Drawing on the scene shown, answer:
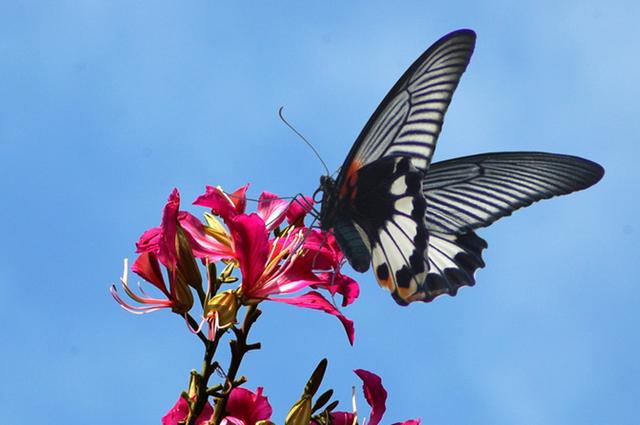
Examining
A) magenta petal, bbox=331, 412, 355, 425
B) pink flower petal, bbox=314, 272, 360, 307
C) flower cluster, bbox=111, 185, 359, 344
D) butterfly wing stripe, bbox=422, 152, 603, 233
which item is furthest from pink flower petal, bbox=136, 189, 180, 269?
butterfly wing stripe, bbox=422, 152, 603, 233

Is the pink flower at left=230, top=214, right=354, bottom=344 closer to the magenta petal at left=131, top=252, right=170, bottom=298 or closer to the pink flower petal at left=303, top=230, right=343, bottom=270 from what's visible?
the pink flower petal at left=303, top=230, right=343, bottom=270

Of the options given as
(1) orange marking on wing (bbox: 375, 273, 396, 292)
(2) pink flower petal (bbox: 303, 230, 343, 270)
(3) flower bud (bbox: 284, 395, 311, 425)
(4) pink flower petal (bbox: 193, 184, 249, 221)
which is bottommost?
(3) flower bud (bbox: 284, 395, 311, 425)

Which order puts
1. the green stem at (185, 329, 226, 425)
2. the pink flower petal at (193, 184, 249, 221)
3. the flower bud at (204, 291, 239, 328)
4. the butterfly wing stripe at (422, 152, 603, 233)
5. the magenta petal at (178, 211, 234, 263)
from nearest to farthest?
the green stem at (185, 329, 226, 425)
the flower bud at (204, 291, 239, 328)
the magenta petal at (178, 211, 234, 263)
the pink flower petal at (193, 184, 249, 221)
the butterfly wing stripe at (422, 152, 603, 233)

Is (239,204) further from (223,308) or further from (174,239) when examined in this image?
(223,308)

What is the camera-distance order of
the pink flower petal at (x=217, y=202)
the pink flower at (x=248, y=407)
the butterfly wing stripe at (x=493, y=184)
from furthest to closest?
the butterfly wing stripe at (x=493, y=184) < the pink flower petal at (x=217, y=202) < the pink flower at (x=248, y=407)

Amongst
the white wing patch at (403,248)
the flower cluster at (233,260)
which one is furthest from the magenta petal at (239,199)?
the white wing patch at (403,248)

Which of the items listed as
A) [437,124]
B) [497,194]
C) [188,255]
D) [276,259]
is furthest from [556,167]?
[188,255]

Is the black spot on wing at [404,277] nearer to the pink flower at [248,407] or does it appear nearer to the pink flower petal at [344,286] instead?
the pink flower petal at [344,286]

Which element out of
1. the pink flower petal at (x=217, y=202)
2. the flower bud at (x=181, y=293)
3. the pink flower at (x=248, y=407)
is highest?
the pink flower petal at (x=217, y=202)
